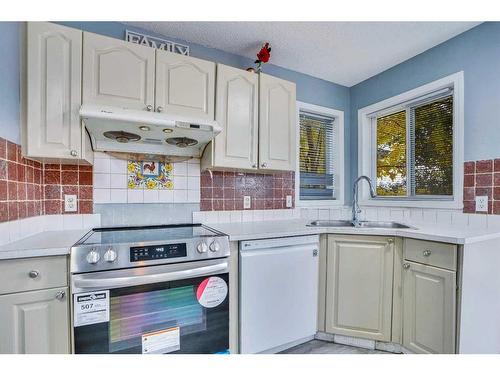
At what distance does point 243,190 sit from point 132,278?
1185 millimetres

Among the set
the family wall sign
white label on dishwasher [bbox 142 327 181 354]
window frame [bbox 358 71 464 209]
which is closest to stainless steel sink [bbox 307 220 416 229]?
window frame [bbox 358 71 464 209]

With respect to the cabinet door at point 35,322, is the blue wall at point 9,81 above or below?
above

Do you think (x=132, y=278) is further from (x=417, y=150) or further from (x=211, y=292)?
(x=417, y=150)

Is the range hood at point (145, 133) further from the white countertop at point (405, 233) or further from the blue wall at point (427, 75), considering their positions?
the white countertop at point (405, 233)

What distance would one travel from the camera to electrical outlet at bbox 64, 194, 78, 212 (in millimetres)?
1609

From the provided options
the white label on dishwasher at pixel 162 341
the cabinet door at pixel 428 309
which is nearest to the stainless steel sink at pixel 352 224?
the cabinet door at pixel 428 309

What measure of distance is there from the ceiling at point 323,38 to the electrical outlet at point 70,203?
1.30 m

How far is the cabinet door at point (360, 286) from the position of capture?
163 centimetres

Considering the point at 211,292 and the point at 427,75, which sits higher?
the point at 427,75

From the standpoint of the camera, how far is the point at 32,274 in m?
1.07

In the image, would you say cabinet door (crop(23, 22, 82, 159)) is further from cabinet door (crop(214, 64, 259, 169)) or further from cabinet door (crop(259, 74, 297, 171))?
cabinet door (crop(259, 74, 297, 171))

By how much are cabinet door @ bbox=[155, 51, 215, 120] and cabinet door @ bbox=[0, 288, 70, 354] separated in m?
1.15

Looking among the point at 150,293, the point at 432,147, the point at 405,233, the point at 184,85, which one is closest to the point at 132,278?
the point at 150,293

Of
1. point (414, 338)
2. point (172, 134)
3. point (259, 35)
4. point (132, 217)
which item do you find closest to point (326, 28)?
point (259, 35)
